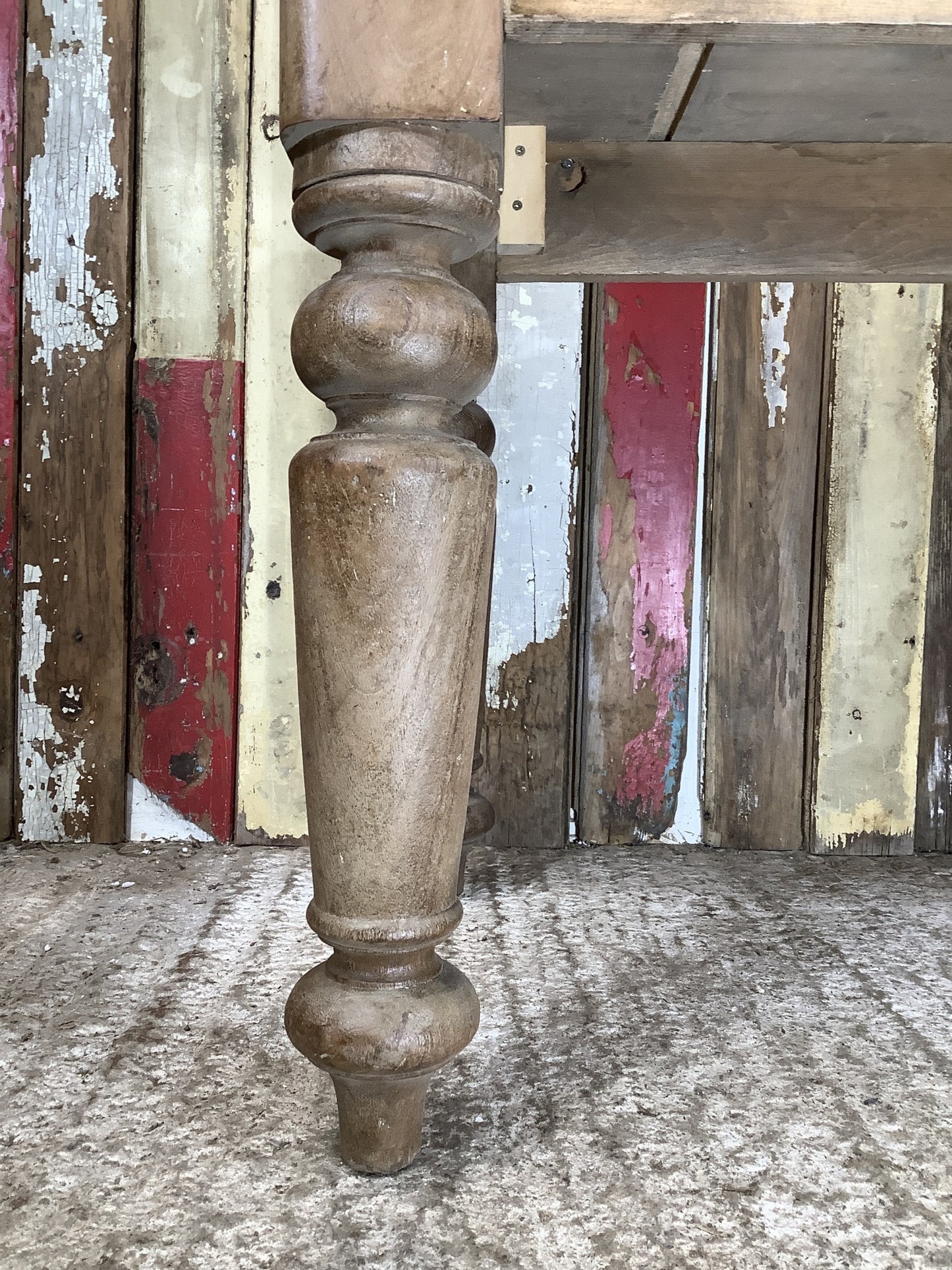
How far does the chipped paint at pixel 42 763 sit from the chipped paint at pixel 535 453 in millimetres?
513

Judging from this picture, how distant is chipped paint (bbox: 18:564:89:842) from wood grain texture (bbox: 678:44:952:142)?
0.92 metres

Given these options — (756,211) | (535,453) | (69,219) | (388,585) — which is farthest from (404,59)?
(69,219)

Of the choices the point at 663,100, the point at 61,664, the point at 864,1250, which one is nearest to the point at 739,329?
the point at 663,100

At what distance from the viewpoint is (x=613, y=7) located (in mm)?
500

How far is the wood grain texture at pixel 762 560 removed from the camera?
130 centimetres

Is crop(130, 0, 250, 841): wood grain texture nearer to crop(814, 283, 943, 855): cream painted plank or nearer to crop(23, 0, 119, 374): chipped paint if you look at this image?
crop(23, 0, 119, 374): chipped paint

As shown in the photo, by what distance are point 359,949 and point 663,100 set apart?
0.60m

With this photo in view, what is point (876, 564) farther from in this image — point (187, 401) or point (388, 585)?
point (388, 585)

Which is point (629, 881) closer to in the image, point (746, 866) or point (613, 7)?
point (746, 866)

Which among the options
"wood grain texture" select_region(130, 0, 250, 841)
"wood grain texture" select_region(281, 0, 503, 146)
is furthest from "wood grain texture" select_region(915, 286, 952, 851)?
"wood grain texture" select_region(281, 0, 503, 146)

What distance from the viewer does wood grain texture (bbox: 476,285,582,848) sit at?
51.3 inches

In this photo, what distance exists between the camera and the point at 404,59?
51 centimetres

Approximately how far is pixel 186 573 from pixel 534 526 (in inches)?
16.7

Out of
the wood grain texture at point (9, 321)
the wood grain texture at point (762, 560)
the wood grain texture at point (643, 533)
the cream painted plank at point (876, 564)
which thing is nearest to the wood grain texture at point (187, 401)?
the wood grain texture at point (9, 321)
